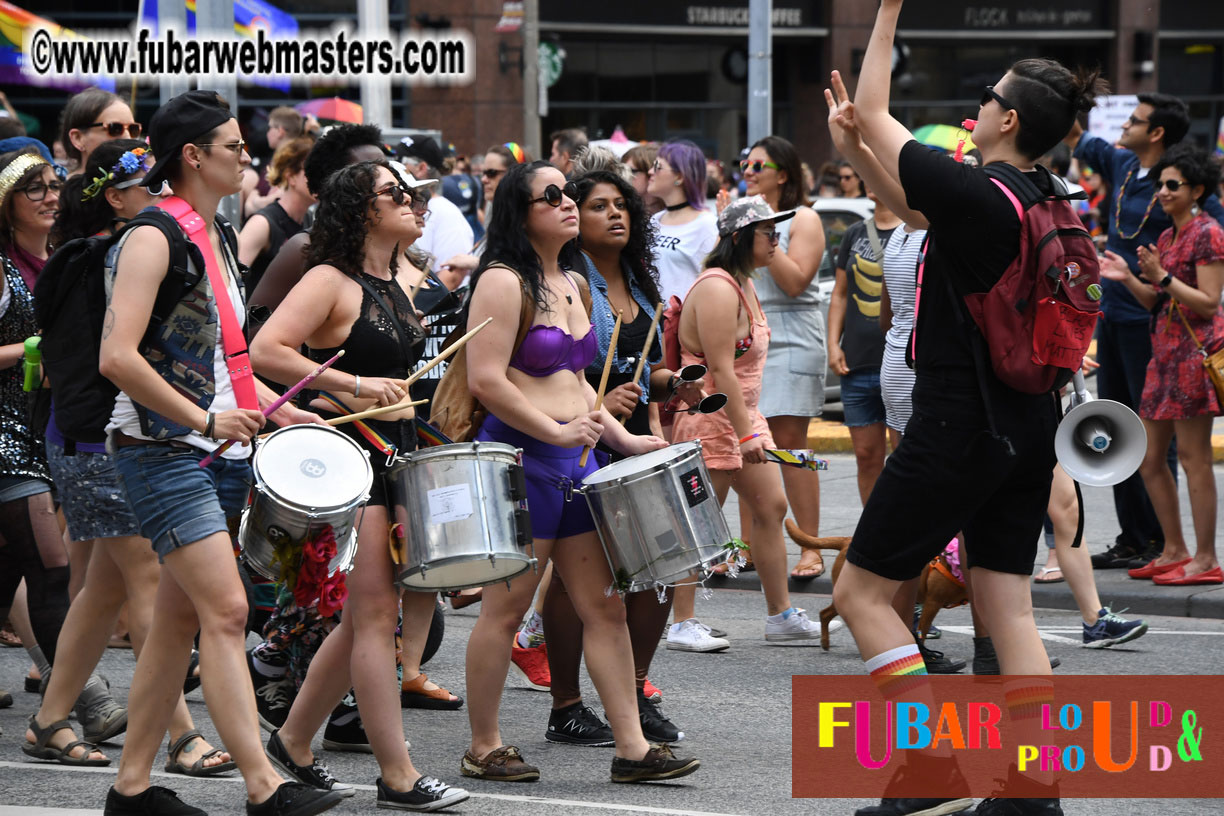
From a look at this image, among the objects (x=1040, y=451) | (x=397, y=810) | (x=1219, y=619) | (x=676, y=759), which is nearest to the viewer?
(x=1040, y=451)

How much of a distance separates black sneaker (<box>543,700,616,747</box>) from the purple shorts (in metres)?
0.89

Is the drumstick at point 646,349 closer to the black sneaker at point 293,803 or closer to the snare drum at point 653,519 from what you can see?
the snare drum at point 653,519

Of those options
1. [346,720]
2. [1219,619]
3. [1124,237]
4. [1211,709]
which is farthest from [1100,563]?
[346,720]

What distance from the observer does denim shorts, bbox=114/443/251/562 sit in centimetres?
439

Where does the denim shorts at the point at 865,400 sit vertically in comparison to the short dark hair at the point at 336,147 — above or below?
below

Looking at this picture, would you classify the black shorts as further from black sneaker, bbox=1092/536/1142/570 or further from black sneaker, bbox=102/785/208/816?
black sneaker, bbox=1092/536/1142/570

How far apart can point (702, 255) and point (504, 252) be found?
3144 mm

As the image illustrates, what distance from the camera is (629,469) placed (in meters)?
5.00

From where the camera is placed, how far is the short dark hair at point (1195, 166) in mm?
7969

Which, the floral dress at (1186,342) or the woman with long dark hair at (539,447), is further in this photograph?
the floral dress at (1186,342)

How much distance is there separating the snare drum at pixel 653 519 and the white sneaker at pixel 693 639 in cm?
220

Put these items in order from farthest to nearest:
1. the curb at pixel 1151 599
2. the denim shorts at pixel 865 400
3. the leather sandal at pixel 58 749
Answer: the denim shorts at pixel 865 400
the curb at pixel 1151 599
the leather sandal at pixel 58 749

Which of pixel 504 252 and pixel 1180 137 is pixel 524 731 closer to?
pixel 504 252

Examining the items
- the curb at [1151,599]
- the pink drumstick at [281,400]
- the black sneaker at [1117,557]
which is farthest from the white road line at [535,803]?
the black sneaker at [1117,557]
